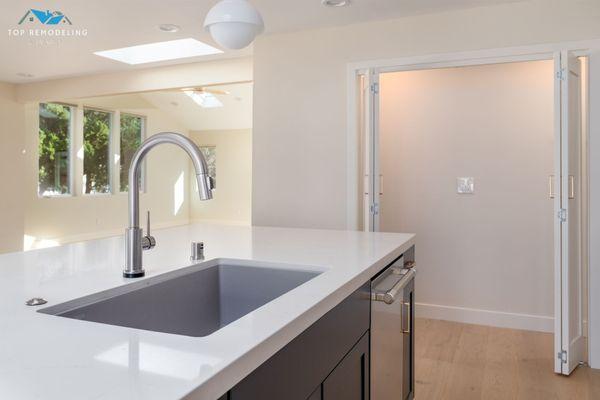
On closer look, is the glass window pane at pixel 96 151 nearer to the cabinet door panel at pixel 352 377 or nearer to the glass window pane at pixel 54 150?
the glass window pane at pixel 54 150

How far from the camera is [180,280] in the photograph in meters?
1.37

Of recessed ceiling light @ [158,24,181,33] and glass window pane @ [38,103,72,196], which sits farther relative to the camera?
glass window pane @ [38,103,72,196]

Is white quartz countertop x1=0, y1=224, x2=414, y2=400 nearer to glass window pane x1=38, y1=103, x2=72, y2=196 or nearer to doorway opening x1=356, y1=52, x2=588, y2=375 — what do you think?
doorway opening x1=356, y1=52, x2=588, y2=375

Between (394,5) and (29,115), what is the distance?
6.61 m

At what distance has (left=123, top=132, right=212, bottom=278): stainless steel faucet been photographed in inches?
45.9

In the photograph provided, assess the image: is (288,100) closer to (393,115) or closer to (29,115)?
(393,115)

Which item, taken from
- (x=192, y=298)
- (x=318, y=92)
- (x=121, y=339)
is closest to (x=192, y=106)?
(x=318, y=92)

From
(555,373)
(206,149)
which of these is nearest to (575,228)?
(555,373)

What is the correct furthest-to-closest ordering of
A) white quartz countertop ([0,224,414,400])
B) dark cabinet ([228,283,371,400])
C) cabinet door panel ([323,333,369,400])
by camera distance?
cabinet door panel ([323,333,369,400])
dark cabinet ([228,283,371,400])
white quartz countertop ([0,224,414,400])

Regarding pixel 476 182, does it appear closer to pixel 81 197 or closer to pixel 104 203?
pixel 81 197

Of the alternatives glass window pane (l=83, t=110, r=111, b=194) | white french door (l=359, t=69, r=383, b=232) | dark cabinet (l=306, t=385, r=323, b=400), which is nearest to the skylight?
glass window pane (l=83, t=110, r=111, b=194)

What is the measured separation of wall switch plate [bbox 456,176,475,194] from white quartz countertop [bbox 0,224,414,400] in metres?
2.66

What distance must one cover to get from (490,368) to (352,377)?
6.81ft

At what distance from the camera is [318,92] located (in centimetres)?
388
